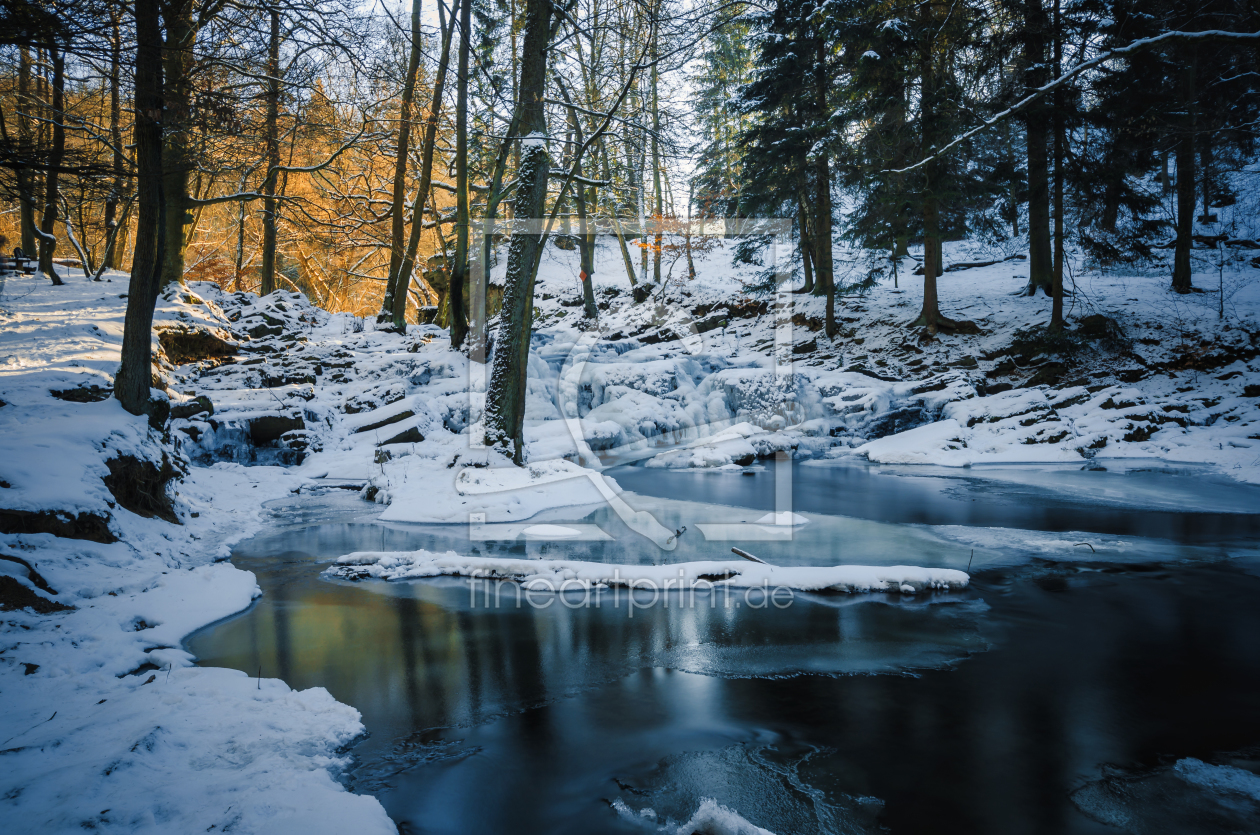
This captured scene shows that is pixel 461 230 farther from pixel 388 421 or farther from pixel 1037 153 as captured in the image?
pixel 1037 153

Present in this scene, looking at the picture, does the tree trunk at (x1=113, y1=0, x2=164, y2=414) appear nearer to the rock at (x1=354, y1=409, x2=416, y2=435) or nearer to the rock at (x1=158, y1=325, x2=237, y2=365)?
the rock at (x1=354, y1=409, x2=416, y2=435)

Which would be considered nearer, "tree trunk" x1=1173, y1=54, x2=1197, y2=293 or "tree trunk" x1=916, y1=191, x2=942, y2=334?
"tree trunk" x1=1173, y1=54, x2=1197, y2=293

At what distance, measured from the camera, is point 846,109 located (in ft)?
51.9

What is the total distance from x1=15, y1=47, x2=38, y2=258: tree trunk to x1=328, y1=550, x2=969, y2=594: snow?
12.3 feet

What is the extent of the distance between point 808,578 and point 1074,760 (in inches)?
106

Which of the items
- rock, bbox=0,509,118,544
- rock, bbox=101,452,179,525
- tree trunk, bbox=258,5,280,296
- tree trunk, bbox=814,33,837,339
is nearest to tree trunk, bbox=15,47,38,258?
tree trunk, bbox=258,5,280,296

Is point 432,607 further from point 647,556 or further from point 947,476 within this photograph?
point 947,476

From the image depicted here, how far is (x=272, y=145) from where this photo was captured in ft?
32.4

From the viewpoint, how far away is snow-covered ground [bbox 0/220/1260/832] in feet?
9.34

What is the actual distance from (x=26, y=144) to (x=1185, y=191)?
20.5 metres

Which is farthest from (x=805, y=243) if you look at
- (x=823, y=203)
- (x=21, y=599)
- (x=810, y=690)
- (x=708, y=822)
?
(x=21, y=599)

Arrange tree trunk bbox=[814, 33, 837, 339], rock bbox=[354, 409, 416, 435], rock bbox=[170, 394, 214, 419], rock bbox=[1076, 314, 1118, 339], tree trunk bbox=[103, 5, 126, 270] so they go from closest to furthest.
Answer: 1. tree trunk bbox=[103, 5, 126, 270]
2. rock bbox=[170, 394, 214, 419]
3. rock bbox=[354, 409, 416, 435]
4. rock bbox=[1076, 314, 1118, 339]
5. tree trunk bbox=[814, 33, 837, 339]

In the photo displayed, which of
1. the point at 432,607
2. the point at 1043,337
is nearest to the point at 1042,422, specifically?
the point at 1043,337

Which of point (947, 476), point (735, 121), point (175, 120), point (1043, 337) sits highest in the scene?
point (735, 121)
